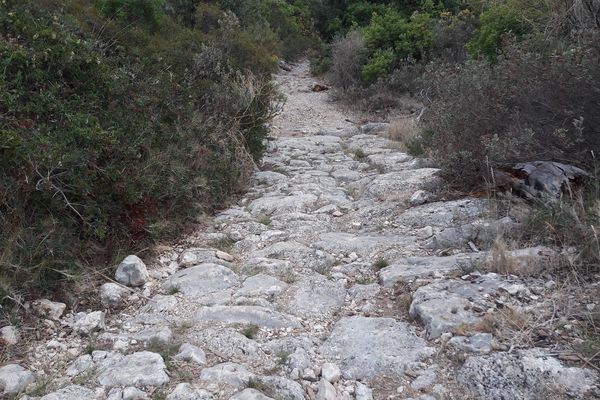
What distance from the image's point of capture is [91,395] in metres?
2.98

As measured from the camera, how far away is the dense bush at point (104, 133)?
428cm

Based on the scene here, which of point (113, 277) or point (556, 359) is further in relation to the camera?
point (113, 277)

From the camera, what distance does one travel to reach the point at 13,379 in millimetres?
3104

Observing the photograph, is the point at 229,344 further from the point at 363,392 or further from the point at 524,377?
the point at 524,377

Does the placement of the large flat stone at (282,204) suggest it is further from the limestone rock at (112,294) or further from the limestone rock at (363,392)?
the limestone rock at (363,392)

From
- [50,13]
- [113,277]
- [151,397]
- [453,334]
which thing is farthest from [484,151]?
[50,13]

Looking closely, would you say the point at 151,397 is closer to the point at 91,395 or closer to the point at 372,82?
the point at 91,395

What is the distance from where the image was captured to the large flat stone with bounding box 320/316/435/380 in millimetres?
3271

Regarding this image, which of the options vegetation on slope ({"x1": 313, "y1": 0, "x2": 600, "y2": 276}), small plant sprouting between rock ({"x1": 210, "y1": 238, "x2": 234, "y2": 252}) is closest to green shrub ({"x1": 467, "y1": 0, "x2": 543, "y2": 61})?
vegetation on slope ({"x1": 313, "y1": 0, "x2": 600, "y2": 276})

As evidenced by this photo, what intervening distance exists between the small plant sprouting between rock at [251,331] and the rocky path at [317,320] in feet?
0.04

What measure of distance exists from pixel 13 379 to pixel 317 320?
6.02ft

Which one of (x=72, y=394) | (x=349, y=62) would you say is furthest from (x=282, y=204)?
(x=349, y=62)

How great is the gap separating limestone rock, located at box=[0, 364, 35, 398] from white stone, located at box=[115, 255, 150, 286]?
124cm

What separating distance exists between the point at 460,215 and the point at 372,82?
964 centimetres
